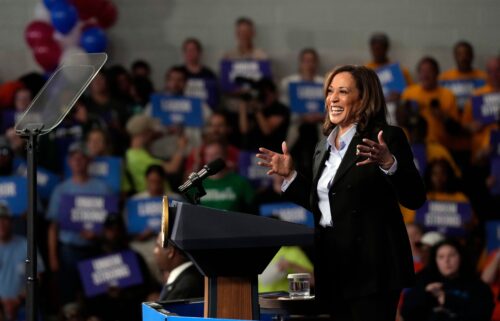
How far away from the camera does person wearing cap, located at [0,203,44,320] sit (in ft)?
24.3

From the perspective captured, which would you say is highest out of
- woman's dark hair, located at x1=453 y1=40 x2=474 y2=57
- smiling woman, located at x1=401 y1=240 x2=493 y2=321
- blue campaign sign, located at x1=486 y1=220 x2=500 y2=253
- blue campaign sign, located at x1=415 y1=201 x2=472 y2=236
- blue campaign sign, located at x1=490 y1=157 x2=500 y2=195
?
woman's dark hair, located at x1=453 y1=40 x2=474 y2=57

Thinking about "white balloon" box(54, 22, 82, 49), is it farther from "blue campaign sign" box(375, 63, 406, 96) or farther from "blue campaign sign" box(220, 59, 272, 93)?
"blue campaign sign" box(375, 63, 406, 96)

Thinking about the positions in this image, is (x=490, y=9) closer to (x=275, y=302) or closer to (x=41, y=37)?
(x=41, y=37)

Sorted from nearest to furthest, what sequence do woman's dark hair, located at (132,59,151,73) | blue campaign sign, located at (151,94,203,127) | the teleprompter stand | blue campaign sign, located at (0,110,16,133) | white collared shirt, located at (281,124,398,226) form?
white collared shirt, located at (281,124,398,226)
the teleprompter stand
blue campaign sign, located at (151,94,203,127)
blue campaign sign, located at (0,110,16,133)
woman's dark hair, located at (132,59,151,73)

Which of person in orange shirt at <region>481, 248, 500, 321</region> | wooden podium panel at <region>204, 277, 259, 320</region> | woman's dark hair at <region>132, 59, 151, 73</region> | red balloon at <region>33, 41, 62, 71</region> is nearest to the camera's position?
wooden podium panel at <region>204, 277, 259, 320</region>

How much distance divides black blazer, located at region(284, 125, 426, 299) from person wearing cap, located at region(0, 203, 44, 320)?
4.45 metres

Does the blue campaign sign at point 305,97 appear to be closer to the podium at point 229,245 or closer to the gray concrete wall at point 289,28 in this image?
the gray concrete wall at point 289,28

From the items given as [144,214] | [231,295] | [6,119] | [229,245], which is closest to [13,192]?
[144,214]

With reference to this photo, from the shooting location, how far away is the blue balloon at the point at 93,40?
→ 29.8ft

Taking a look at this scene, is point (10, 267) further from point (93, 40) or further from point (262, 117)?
point (93, 40)

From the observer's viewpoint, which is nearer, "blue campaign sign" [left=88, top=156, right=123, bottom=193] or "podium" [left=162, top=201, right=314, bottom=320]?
"podium" [left=162, top=201, right=314, bottom=320]

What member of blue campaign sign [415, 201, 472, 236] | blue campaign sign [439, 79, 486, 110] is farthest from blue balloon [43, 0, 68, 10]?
blue campaign sign [415, 201, 472, 236]

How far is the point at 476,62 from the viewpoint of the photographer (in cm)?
967

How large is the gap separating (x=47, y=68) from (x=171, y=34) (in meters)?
1.34
